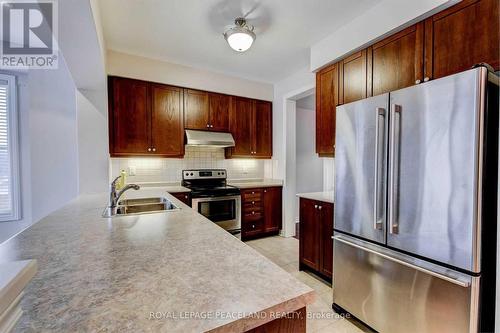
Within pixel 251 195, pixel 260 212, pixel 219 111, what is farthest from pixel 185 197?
pixel 219 111

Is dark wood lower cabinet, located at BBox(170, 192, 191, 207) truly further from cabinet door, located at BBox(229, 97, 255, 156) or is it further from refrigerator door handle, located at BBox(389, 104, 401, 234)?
refrigerator door handle, located at BBox(389, 104, 401, 234)

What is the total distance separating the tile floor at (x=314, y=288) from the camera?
5.73 ft

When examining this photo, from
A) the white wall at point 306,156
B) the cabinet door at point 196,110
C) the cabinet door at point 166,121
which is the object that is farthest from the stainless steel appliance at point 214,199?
the white wall at point 306,156

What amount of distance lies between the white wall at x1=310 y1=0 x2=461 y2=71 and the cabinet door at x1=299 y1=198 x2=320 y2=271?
1.61 m

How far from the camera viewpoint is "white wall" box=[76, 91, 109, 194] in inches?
106

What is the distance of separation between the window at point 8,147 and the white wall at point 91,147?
1045mm

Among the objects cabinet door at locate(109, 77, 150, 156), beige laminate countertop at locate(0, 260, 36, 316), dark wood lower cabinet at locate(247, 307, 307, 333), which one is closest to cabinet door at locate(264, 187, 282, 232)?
cabinet door at locate(109, 77, 150, 156)

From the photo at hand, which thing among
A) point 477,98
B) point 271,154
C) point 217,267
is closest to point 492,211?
point 477,98

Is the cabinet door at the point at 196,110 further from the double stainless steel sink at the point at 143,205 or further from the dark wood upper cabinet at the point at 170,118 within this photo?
the double stainless steel sink at the point at 143,205

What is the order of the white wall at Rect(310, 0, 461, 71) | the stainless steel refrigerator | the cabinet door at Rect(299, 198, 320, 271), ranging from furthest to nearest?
the cabinet door at Rect(299, 198, 320, 271) < the white wall at Rect(310, 0, 461, 71) < the stainless steel refrigerator

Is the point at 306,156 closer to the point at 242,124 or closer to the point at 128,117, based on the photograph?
the point at 242,124

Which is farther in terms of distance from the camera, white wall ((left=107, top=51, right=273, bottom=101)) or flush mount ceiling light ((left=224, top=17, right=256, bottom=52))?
white wall ((left=107, top=51, right=273, bottom=101))

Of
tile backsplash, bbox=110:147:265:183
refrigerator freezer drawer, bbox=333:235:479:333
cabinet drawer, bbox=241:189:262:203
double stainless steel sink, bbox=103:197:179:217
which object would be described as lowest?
refrigerator freezer drawer, bbox=333:235:479:333

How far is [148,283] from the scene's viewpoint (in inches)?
27.2
